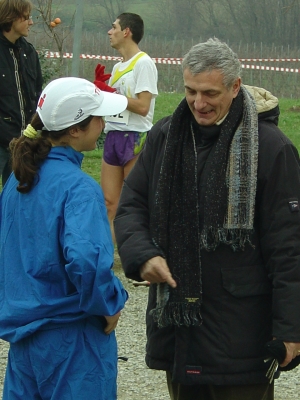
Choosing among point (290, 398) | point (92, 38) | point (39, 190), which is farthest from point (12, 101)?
point (92, 38)

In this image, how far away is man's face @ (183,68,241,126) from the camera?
2727mm

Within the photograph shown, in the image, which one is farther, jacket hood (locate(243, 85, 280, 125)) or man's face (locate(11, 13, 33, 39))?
man's face (locate(11, 13, 33, 39))

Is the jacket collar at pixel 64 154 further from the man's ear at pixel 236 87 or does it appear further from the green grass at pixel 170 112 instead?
the green grass at pixel 170 112

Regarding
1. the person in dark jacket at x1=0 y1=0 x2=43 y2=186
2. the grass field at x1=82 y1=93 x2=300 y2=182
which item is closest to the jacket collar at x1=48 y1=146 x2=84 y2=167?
the person in dark jacket at x1=0 y1=0 x2=43 y2=186

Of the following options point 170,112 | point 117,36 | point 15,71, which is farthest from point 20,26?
point 170,112

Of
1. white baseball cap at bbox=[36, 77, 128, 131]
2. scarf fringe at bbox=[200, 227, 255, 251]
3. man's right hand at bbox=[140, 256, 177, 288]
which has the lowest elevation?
man's right hand at bbox=[140, 256, 177, 288]

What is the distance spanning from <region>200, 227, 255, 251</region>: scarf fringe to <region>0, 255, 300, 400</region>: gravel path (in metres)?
1.77

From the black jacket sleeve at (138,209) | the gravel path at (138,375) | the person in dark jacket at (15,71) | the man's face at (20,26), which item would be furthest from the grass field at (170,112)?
the black jacket sleeve at (138,209)

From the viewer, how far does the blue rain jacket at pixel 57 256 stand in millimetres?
2512

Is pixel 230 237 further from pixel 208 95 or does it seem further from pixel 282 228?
pixel 208 95

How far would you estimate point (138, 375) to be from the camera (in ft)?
14.9

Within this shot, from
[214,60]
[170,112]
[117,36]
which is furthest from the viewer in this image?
[170,112]

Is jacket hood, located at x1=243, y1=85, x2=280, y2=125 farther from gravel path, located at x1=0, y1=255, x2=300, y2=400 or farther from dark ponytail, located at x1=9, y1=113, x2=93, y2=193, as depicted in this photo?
gravel path, located at x1=0, y1=255, x2=300, y2=400

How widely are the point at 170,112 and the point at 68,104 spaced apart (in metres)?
13.7
